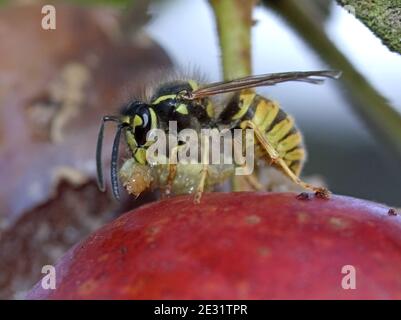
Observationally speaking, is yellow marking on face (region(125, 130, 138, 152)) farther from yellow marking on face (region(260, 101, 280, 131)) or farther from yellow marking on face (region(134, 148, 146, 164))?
→ yellow marking on face (region(260, 101, 280, 131))

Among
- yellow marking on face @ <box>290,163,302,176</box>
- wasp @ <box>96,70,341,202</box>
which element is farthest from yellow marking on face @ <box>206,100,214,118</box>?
yellow marking on face @ <box>290,163,302,176</box>

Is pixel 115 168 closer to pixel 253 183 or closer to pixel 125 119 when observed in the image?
pixel 125 119

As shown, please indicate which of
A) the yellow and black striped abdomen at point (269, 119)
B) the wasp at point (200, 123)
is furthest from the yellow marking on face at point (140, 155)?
the yellow and black striped abdomen at point (269, 119)

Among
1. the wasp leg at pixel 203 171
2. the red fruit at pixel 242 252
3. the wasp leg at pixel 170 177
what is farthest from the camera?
the wasp leg at pixel 170 177

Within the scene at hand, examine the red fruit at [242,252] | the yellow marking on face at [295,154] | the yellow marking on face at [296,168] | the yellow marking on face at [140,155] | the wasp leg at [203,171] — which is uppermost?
the yellow marking on face at [295,154]

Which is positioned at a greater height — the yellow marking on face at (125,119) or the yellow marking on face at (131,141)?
the yellow marking on face at (125,119)

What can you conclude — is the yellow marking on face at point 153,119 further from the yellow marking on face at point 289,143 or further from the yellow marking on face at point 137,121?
the yellow marking on face at point 289,143

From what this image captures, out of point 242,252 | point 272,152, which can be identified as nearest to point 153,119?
point 272,152
